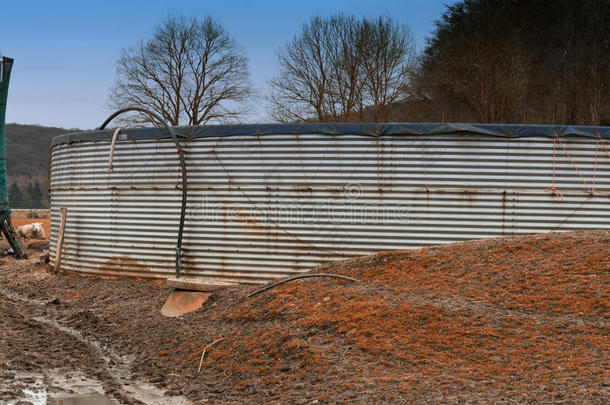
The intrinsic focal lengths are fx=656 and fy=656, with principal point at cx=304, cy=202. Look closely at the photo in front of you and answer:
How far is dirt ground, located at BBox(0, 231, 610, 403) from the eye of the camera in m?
6.72

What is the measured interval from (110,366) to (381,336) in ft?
12.1

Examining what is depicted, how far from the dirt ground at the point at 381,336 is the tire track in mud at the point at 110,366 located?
0.14ft

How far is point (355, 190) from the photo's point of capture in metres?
13.1

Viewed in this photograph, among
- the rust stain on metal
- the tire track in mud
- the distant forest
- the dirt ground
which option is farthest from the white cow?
the distant forest

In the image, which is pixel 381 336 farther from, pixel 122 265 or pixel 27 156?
pixel 27 156

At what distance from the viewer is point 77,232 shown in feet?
51.7

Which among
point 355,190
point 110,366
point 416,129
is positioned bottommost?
point 110,366

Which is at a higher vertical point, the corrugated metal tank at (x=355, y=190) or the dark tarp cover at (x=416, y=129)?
the dark tarp cover at (x=416, y=129)

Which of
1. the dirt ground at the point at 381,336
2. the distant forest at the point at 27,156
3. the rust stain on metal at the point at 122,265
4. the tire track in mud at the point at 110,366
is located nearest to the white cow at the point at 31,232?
the rust stain on metal at the point at 122,265

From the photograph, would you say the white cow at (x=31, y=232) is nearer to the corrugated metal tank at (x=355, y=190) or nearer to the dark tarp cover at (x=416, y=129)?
the corrugated metal tank at (x=355, y=190)

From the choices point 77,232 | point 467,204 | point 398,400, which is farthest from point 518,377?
point 77,232

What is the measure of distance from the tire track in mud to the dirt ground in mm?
42

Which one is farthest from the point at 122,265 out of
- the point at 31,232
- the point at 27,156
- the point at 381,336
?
the point at 27,156

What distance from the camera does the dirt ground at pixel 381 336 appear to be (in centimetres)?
672
